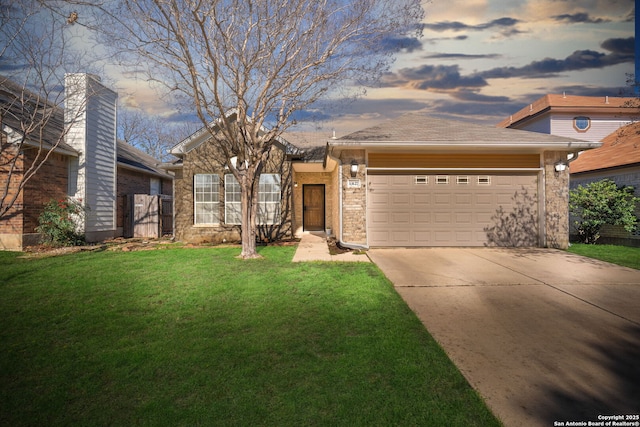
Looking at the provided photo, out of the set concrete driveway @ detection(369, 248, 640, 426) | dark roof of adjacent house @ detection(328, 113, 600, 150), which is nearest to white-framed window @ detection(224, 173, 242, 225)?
dark roof of adjacent house @ detection(328, 113, 600, 150)

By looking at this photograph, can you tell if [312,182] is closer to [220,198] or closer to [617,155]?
[220,198]

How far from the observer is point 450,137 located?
9086 millimetres

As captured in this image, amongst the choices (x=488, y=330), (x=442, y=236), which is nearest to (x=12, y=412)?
(x=488, y=330)

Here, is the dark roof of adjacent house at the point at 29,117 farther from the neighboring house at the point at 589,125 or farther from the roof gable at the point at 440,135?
the neighboring house at the point at 589,125

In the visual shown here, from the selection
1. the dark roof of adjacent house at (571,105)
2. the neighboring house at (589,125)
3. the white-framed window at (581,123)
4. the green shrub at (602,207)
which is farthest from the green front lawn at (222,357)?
the white-framed window at (581,123)

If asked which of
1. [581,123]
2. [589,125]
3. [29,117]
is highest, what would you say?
[581,123]

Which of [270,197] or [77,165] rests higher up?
[77,165]

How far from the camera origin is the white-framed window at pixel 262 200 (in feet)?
37.5

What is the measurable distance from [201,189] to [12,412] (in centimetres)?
992

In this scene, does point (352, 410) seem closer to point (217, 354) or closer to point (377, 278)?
point (217, 354)

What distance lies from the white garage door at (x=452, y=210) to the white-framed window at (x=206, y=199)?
5.89m

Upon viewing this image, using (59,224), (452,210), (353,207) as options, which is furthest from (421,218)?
(59,224)

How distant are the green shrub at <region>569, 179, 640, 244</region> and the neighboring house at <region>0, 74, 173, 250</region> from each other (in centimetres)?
1779

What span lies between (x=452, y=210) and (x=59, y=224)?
490 inches
